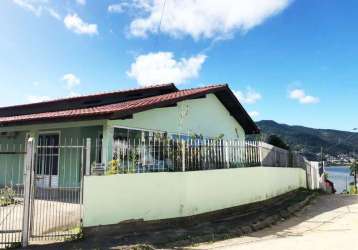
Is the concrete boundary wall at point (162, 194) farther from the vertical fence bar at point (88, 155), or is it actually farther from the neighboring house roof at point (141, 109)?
the neighboring house roof at point (141, 109)

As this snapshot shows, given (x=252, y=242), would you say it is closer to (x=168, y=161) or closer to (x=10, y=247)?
(x=168, y=161)

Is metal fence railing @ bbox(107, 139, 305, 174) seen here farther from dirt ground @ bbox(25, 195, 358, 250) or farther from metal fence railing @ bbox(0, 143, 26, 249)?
metal fence railing @ bbox(0, 143, 26, 249)

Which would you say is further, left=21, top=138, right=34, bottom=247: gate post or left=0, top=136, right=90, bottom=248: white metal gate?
left=0, top=136, right=90, bottom=248: white metal gate

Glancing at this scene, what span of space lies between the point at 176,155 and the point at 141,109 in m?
2.32

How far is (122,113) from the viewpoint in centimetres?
1093

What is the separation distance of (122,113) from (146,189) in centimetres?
263

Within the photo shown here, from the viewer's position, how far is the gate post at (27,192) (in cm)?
769

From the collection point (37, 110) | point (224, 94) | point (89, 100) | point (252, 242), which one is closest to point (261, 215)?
point (252, 242)

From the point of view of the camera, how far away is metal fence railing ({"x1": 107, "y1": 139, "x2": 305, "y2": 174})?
9695 mm

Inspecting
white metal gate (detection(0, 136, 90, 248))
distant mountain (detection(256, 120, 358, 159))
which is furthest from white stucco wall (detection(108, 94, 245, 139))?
distant mountain (detection(256, 120, 358, 159))

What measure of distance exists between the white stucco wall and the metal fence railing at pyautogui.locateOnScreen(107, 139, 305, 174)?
2409 mm

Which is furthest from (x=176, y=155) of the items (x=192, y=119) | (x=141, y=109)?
(x=192, y=119)

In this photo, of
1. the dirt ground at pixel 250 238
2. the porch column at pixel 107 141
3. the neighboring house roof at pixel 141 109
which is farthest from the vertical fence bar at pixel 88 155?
the neighboring house roof at pixel 141 109

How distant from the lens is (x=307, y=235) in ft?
31.3
